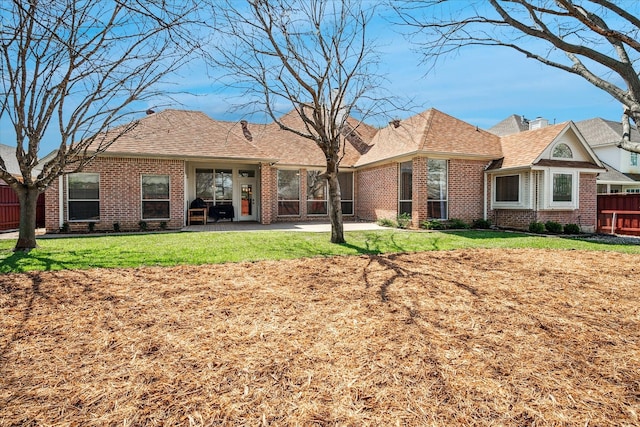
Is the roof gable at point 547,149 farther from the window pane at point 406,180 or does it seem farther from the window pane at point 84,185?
the window pane at point 84,185

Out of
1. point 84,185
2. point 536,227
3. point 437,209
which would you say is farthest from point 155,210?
point 536,227

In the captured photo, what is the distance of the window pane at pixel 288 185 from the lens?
17422mm

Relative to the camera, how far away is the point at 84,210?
12930mm

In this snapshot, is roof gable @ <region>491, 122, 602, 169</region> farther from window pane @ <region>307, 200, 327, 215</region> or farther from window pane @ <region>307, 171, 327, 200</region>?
window pane @ <region>307, 200, 327, 215</region>

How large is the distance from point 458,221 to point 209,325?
41.0 feet

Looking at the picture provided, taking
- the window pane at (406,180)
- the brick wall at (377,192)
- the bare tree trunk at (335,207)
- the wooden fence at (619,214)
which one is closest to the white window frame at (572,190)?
the wooden fence at (619,214)

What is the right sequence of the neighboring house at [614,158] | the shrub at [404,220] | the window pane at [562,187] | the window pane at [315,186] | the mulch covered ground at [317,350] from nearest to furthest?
the mulch covered ground at [317,350] < the window pane at [562,187] < the shrub at [404,220] < the window pane at [315,186] < the neighboring house at [614,158]

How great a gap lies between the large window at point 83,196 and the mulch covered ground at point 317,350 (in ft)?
27.0

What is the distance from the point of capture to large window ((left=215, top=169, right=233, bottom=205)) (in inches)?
673

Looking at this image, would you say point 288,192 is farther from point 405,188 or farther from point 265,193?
point 405,188

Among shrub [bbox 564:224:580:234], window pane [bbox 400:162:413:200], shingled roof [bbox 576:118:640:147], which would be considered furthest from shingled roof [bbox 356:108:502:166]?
shingled roof [bbox 576:118:640:147]

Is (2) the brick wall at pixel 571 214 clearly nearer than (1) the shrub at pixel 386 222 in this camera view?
Yes

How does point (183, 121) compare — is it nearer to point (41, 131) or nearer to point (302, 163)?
point (302, 163)

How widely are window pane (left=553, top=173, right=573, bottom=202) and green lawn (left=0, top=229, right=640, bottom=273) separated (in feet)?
14.4
